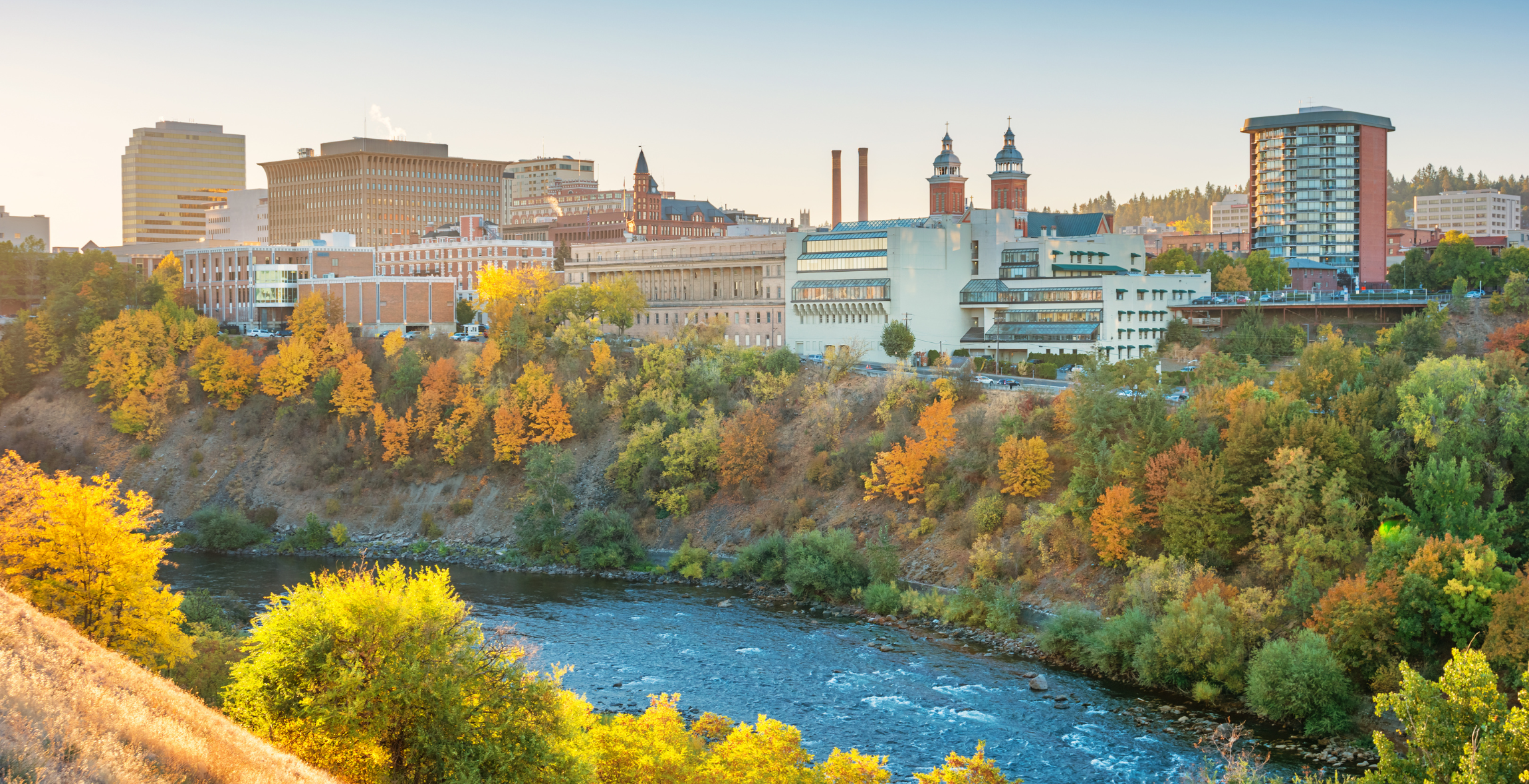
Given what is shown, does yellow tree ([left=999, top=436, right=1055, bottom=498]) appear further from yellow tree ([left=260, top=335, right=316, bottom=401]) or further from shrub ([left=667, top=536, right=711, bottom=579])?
yellow tree ([left=260, top=335, right=316, bottom=401])

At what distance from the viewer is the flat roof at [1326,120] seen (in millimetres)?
157500

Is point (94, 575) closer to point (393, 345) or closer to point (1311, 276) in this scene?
point (393, 345)

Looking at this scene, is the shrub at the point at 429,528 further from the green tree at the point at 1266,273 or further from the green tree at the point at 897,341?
the green tree at the point at 1266,273

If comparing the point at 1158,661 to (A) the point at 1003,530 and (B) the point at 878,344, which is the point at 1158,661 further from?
(B) the point at 878,344

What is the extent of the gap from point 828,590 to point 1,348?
285ft

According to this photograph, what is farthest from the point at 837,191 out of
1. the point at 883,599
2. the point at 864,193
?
the point at 883,599

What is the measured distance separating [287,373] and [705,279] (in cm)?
4264

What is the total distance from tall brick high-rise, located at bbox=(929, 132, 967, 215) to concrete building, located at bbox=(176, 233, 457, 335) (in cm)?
5136

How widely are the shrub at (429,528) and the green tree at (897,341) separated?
128 feet

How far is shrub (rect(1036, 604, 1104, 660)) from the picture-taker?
5428cm

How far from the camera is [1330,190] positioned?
6339 inches

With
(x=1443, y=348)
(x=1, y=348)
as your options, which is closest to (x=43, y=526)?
(x=1443, y=348)

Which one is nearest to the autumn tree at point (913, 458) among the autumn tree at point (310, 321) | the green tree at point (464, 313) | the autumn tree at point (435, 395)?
the autumn tree at point (435, 395)

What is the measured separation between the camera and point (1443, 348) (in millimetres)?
80438
